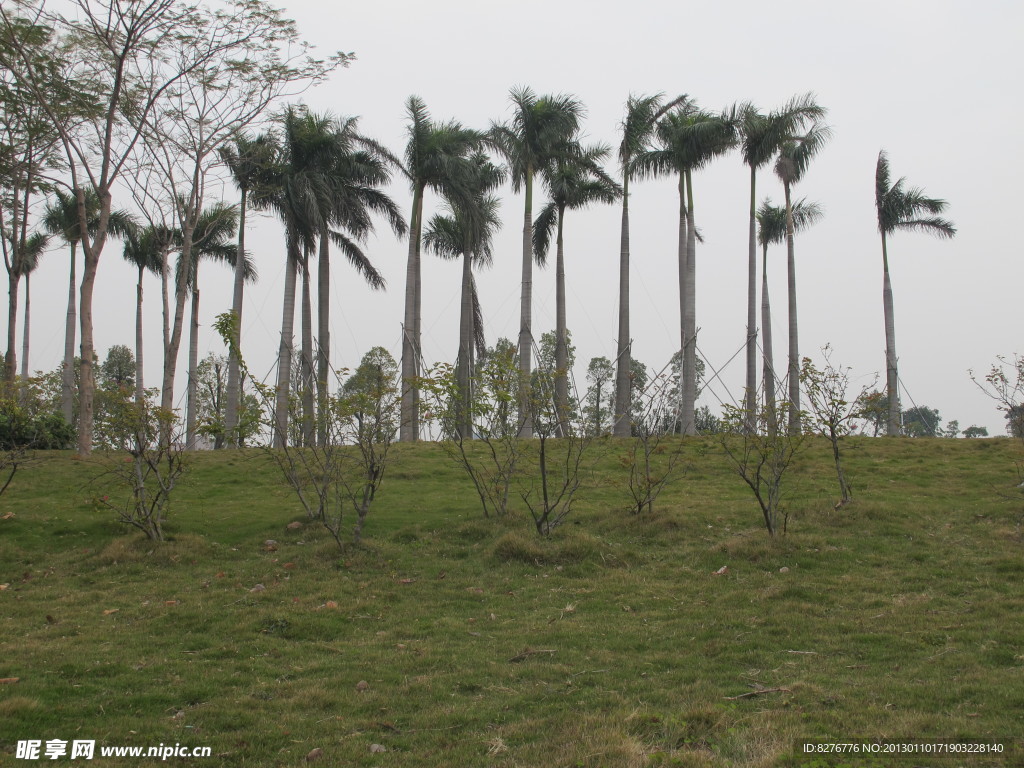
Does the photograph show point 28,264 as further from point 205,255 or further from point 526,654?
point 526,654

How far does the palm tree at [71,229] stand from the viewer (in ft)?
105

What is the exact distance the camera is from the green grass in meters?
5.94

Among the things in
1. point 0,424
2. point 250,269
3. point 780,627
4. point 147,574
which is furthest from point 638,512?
point 250,269

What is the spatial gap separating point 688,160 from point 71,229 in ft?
83.9

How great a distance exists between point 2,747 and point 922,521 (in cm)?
1391

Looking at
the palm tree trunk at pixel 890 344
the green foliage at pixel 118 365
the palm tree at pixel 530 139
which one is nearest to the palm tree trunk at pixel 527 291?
the palm tree at pixel 530 139

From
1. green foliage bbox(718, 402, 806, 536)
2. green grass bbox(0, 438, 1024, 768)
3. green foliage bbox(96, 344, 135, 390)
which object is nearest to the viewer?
green grass bbox(0, 438, 1024, 768)

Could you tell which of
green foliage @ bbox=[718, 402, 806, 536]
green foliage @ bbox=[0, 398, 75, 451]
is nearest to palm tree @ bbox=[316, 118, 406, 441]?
green foliage @ bbox=[0, 398, 75, 451]

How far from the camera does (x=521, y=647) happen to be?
839 cm

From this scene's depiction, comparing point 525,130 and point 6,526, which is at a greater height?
point 525,130

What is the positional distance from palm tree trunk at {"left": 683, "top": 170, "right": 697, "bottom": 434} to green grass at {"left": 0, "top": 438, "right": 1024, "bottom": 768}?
11.2 m

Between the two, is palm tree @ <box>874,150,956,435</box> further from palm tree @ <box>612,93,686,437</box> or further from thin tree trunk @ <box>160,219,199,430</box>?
thin tree trunk @ <box>160,219,199,430</box>

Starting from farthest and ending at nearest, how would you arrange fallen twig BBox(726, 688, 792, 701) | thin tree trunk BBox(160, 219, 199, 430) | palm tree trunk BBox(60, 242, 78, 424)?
palm tree trunk BBox(60, 242, 78, 424) → thin tree trunk BBox(160, 219, 199, 430) → fallen twig BBox(726, 688, 792, 701)

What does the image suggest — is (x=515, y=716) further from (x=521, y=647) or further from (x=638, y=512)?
(x=638, y=512)
